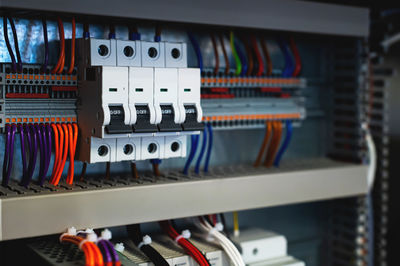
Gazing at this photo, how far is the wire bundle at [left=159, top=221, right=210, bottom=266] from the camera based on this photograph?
165cm

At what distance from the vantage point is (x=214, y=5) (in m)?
1.76

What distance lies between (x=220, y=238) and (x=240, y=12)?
746 millimetres

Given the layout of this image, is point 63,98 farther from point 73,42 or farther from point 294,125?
point 294,125

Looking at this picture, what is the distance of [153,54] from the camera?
67.1 inches

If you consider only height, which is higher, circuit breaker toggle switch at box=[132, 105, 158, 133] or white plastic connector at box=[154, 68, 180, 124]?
white plastic connector at box=[154, 68, 180, 124]

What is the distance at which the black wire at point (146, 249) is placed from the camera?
62.8 inches

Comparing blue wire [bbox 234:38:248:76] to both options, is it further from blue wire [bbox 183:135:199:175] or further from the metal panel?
blue wire [bbox 183:135:199:175]

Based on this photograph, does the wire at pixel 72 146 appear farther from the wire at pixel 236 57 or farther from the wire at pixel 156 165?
the wire at pixel 236 57

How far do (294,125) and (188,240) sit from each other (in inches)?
29.3

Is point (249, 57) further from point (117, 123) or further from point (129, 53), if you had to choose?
point (117, 123)

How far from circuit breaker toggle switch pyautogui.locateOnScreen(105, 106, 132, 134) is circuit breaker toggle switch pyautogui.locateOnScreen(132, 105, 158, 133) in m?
0.03

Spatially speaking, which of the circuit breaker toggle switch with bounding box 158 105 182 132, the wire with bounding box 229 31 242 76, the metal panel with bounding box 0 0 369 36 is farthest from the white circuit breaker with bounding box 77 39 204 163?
the wire with bounding box 229 31 242 76

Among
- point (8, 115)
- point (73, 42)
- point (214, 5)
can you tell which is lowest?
point (8, 115)

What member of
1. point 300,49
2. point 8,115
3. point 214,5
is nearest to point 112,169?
point 8,115
